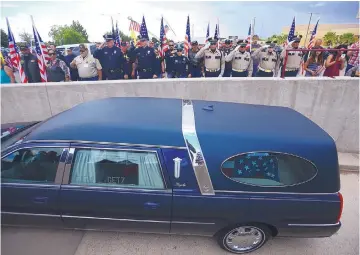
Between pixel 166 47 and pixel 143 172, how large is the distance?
19.9ft

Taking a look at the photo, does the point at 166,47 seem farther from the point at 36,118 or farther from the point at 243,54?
the point at 36,118

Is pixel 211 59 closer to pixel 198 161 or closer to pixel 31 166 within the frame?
pixel 198 161

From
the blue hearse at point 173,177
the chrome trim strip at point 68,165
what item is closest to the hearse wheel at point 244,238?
the blue hearse at point 173,177

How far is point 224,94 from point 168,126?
263 centimetres

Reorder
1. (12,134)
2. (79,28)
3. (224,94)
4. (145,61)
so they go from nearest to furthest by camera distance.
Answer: (12,134) → (224,94) → (145,61) → (79,28)

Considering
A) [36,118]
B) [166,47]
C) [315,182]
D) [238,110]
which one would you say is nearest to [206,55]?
[166,47]

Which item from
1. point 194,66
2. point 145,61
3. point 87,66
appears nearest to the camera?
point 87,66

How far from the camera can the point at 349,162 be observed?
473cm

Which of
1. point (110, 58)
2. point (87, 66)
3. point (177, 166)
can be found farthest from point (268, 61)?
point (177, 166)

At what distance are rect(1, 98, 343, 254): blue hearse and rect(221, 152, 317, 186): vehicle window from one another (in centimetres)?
1

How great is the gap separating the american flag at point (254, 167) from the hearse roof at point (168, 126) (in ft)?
0.44

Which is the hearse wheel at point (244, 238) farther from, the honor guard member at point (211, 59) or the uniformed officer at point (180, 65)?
the uniformed officer at point (180, 65)

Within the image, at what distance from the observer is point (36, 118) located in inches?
198

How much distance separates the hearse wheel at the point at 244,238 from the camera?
8.81 feet
